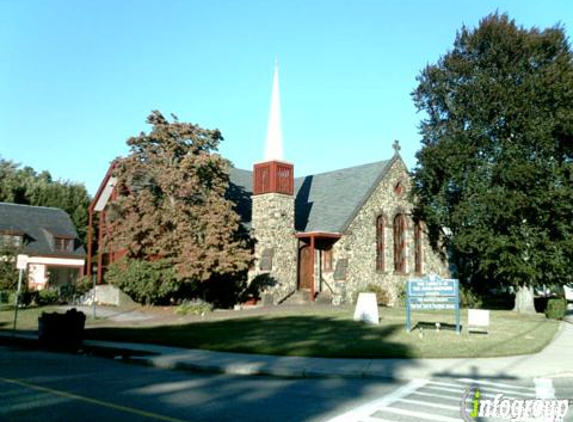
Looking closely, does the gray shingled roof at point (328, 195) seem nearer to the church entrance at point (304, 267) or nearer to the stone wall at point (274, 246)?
the church entrance at point (304, 267)

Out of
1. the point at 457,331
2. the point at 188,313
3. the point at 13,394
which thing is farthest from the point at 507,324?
the point at 13,394

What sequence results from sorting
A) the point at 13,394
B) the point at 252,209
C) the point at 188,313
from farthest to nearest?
the point at 252,209 → the point at 188,313 → the point at 13,394

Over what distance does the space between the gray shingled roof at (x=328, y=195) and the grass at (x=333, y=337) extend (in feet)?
35.9

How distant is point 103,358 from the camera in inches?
580

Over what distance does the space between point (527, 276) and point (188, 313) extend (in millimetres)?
17130

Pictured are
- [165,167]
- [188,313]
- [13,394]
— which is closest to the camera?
[13,394]

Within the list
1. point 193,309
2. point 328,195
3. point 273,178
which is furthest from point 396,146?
point 193,309

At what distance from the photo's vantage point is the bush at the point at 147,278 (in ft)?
93.6

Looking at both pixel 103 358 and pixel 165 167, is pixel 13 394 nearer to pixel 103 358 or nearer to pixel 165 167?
pixel 103 358

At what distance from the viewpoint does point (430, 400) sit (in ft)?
30.1

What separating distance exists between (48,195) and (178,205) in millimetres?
46953

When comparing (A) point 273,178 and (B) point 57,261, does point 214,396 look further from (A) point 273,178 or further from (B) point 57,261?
(B) point 57,261

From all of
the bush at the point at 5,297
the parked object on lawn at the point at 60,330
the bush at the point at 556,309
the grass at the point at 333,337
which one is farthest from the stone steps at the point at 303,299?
the bush at the point at 5,297

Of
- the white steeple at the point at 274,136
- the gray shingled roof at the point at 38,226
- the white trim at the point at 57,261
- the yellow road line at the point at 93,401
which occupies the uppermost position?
the white steeple at the point at 274,136
